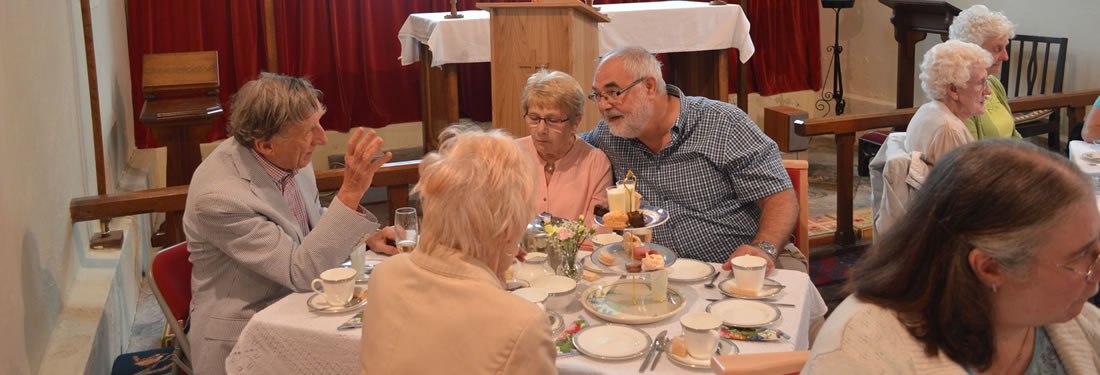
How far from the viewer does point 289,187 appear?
2.65 meters

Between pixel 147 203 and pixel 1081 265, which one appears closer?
pixel 1081 265

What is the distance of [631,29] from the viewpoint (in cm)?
634

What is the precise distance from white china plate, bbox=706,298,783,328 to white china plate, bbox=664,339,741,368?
0.09 metres

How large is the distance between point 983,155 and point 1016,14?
6634 millimetres

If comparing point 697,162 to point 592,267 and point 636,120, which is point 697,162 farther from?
point 592,267

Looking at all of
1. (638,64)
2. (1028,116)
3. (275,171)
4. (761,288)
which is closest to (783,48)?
(1028,116)

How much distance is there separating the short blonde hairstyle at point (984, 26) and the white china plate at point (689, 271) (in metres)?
2.74

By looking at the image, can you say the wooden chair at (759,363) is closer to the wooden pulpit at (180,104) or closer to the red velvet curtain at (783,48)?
the wooden pulpit at (180,104)

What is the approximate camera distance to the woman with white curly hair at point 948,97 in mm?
3623

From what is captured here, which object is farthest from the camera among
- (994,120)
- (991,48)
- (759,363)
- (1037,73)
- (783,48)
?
(783,48)

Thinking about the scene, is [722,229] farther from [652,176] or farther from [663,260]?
[663,260]

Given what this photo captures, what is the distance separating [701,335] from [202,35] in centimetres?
574

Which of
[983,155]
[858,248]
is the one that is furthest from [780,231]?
[858,248]

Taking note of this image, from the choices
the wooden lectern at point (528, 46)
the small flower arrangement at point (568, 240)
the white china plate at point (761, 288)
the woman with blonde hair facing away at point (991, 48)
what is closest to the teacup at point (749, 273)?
the white china plate at point (761, 288)
